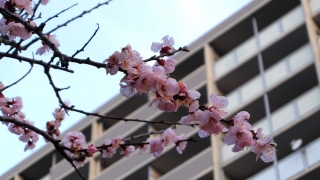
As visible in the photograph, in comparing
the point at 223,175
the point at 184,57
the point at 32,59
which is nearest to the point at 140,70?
the point at 32,59

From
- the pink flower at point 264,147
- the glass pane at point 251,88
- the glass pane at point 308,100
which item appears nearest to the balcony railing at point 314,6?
the glass pane at point 251,88

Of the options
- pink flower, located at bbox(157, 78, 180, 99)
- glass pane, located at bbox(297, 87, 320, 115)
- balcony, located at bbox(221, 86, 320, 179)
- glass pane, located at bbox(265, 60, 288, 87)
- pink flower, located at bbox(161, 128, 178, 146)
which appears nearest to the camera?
pink flower, located at bbox(157, 78, 180, 99)

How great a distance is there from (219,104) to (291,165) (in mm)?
10464

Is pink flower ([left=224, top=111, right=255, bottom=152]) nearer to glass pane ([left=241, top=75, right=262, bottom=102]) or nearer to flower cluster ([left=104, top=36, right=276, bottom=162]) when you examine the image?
flower cluster ([left=104, top=36, right=276, bottom=162])

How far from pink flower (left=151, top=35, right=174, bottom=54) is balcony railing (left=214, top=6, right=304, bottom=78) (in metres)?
13.0

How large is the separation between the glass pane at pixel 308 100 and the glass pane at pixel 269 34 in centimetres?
289

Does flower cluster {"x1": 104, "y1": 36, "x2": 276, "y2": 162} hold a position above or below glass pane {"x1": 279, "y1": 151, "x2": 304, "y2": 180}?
below

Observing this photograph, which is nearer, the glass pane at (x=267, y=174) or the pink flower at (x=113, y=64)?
the pink flower at (x=113, y=64)

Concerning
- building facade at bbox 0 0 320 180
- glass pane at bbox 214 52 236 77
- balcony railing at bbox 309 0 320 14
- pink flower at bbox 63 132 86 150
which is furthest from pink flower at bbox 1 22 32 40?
glass pane at bbox 214 52 236 77

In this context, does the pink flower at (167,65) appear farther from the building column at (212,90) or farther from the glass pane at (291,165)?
the building column at (212,90)

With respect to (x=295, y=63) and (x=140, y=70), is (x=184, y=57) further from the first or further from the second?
(x=140, y=70)

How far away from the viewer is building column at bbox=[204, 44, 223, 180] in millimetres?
14953

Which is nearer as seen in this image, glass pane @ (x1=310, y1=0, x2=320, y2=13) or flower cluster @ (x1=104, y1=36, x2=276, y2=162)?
flower cluster @ (x1=104, y1=36, x2=276, y2=162)

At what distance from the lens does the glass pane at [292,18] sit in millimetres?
16186
